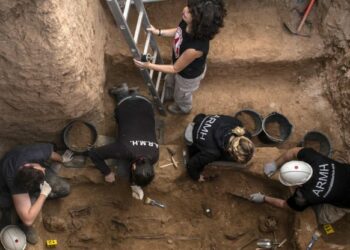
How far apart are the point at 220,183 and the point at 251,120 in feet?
3.32

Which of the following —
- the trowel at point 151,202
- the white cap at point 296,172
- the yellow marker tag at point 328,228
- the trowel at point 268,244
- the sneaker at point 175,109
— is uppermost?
the white cap at point 296,172

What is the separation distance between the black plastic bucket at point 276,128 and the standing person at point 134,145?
1.75 m

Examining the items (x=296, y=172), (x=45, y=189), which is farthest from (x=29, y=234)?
(x=296, y=172)

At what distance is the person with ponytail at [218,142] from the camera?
159 inches

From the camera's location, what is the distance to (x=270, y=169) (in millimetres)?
4910

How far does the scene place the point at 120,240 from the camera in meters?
5.15

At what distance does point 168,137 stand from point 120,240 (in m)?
1.53

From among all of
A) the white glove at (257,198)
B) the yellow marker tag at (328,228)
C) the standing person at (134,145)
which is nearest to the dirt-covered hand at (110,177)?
the standing person at (134,145)

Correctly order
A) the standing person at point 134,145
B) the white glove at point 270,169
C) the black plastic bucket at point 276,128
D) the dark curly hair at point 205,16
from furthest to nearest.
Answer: the black plastic bucket at point 276,128
the white glove at point 270,169
the standing person at point 134,145
the dark curly hair at point 205,16

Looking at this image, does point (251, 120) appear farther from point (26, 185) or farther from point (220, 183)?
point (26, 185)

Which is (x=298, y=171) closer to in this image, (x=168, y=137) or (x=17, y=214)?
(x=168, y=137)

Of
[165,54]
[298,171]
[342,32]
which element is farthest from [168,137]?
[342,32]

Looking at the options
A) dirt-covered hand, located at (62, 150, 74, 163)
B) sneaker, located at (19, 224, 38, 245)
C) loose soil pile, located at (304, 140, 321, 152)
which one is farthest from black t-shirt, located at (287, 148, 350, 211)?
sneaker, located at (19, 224, 38, 245)

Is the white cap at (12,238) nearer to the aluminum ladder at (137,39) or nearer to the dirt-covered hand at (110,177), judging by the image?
the dirt-covered hand at (110,177)
